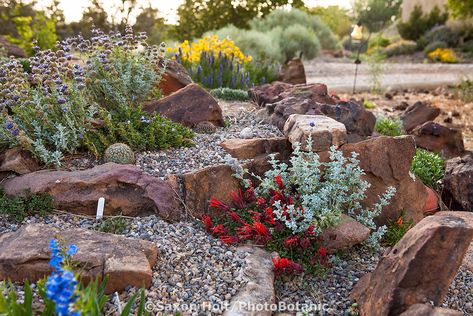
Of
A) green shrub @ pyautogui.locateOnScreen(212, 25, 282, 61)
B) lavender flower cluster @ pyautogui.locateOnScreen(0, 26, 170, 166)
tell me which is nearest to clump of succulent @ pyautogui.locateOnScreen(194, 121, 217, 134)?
lavender flower cluster @ pyautogui.locateOnScreen(0, 26, 170, 166)

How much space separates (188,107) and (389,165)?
7.31 feet

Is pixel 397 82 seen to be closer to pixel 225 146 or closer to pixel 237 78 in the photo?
pixel 237 78

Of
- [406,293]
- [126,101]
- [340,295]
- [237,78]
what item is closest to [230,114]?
[126,101]

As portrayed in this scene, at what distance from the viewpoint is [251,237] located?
403cm

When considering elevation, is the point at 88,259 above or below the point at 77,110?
below

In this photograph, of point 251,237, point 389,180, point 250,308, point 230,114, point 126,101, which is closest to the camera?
point 250,308

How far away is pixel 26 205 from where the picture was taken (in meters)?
4.11

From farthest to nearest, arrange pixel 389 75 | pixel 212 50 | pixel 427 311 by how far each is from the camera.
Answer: pixel 389 75 < pixel 212 50 < pixel 427 311

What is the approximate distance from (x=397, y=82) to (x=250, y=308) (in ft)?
42.3

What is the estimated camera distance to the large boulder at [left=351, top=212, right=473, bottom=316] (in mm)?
3004

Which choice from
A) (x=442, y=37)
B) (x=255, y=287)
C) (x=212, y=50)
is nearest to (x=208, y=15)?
(x=442, y=37)

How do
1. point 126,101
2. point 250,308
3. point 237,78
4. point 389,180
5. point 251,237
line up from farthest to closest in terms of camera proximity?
point 237,78
point 126,101
point 389,180
point 251,237
point 250,308

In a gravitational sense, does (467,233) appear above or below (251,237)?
above

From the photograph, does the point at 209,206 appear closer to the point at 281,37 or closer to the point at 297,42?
the point at 281,37
